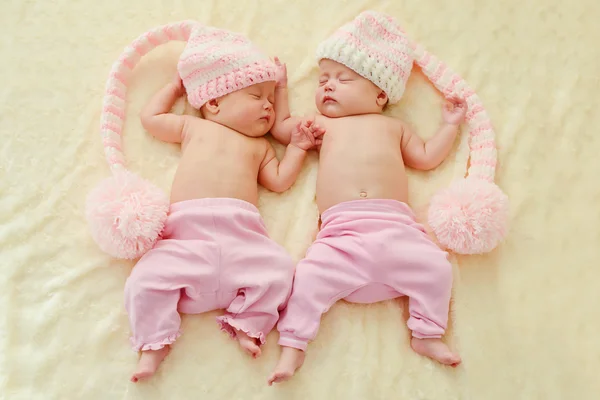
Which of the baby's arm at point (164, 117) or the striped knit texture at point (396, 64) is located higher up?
the striped knit texture at point (396, 64)

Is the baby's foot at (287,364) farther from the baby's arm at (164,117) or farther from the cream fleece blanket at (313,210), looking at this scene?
the baby's arm at (164,117)

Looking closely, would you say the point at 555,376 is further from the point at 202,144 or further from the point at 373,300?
the point at 202,144

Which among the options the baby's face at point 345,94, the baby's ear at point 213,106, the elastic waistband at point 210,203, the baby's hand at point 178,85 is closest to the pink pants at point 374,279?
the elastic waistband at point 210,203

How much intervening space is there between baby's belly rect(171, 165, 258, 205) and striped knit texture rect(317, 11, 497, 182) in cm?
38

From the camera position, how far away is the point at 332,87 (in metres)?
1.35

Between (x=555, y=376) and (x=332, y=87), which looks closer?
(x=555, y=376)

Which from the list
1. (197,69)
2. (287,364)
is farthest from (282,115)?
(287,364)

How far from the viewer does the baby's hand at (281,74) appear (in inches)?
55.4

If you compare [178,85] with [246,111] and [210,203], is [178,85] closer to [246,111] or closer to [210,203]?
[246,111]

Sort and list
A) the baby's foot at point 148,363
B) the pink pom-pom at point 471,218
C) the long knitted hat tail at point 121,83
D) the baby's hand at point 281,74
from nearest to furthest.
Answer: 1. the baby's foot at point 148,363
2. the pink pom-pom at point 471,218
3. the long knitted hat tail at point 121,83
4. the baby's hand at point 281,74

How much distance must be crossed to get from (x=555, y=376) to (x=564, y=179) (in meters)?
0.46

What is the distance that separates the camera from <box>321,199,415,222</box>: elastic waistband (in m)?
1.24

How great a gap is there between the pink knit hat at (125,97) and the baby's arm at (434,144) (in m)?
0.36

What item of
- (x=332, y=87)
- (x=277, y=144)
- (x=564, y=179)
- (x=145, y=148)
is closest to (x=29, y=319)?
(x=145, y=148)
